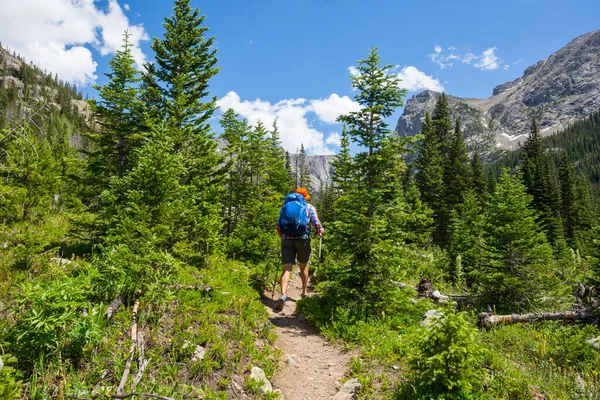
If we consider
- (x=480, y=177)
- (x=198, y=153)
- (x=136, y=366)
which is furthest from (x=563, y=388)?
(x=480, y=177)

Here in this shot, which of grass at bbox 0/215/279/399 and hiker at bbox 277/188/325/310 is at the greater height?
hiker at bbox 277/188/325/310

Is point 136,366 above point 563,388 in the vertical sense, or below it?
above

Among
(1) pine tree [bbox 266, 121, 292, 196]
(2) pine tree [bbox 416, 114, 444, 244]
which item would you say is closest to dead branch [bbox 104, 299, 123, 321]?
(1) pine tree [bbox 266, 121, 292, 196]

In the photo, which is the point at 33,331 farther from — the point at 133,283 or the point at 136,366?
the point at 133,283

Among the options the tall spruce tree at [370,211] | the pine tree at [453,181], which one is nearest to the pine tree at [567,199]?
the pine tree at [453,181]

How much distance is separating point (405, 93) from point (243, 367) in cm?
738

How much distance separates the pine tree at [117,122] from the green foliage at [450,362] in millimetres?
13620

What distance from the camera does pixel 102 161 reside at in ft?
47.9

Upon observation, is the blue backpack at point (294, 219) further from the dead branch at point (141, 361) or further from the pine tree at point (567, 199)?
the pine tree at point (567, 199)

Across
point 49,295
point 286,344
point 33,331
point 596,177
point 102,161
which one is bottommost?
point 286,344

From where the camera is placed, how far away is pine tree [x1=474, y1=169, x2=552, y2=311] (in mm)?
9992

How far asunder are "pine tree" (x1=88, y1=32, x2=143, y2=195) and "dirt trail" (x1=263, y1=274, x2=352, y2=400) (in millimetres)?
10663

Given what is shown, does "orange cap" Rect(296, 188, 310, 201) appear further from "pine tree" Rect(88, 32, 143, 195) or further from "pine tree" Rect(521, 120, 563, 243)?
"pine tree" Rect(521, 120, 563, 243)

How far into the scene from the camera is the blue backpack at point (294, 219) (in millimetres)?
8180
